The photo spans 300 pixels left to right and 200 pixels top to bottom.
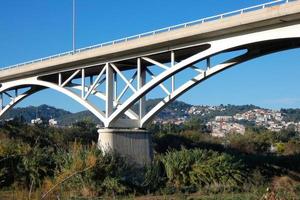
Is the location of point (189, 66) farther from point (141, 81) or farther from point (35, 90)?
point (35, 90)

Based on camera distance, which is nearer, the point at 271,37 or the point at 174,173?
the point at 271,37

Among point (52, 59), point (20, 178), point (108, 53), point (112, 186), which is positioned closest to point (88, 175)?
point (112, 186)

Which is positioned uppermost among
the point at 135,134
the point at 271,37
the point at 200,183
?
the point at 271,37

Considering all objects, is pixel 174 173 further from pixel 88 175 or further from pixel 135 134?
pixel 88 175

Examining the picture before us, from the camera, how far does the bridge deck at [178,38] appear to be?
23406 millimetres

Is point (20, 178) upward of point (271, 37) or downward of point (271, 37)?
downward

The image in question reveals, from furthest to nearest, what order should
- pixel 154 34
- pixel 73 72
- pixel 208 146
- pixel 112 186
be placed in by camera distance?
1. pixel 208 146
2. pixel 73 72
3. pixel 154 34
4. pixel 112 186

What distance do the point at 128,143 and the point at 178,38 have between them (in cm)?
711

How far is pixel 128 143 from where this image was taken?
31.7 m

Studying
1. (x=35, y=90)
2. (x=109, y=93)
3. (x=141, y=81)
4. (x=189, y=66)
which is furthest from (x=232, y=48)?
(x=35, y=90)

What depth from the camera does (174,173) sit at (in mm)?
30625

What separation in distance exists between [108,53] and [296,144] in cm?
4171

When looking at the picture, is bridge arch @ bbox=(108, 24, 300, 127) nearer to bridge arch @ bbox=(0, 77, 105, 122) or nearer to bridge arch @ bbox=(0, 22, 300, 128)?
bridge arch @ bbox=(0, 22, 300, 128)

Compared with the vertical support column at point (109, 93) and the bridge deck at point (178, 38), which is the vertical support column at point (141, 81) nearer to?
the bridge deck at point (178, 38)
